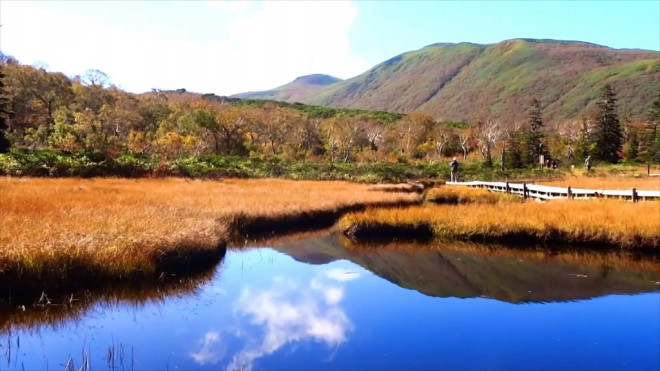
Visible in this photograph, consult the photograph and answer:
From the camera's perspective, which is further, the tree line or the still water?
the tree line

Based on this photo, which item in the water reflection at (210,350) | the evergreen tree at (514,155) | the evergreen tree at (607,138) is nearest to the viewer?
the water reflection at (210,350)

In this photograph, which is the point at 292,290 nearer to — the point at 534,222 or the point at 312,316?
the point at 312,316

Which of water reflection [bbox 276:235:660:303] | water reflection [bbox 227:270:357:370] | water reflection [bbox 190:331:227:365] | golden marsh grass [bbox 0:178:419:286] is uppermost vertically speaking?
golden marsh grass [bbox 0:178:419:286]

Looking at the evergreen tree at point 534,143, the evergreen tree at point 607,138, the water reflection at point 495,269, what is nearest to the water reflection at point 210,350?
the water reflection at point 495,269

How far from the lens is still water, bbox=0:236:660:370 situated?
26.6 feet

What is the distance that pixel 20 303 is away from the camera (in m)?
9.56

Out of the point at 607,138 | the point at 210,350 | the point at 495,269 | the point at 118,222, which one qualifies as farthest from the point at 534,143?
the point at 210,350

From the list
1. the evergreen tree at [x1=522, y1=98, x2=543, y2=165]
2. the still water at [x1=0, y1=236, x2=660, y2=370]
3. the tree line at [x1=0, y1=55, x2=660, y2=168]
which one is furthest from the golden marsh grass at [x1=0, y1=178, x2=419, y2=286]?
the evergreen tree at [x1=522, y1=98, x2=543, y2=165]

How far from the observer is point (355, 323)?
33.2ft

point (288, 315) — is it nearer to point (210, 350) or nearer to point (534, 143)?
point (210, 350)

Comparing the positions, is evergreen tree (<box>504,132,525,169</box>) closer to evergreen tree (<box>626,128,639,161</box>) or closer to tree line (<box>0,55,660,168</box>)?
tree line (<box>0,55,660,168</box>)

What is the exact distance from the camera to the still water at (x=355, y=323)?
8.10m

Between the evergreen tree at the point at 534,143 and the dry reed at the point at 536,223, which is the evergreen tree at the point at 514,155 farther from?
the dry reed at the point at 536,223

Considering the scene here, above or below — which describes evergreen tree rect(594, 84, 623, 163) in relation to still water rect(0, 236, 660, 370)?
above
